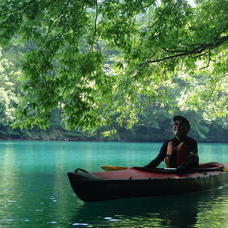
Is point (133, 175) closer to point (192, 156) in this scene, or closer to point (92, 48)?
point (192, 156)

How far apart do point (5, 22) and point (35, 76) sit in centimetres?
92

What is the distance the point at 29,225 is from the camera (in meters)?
8.21

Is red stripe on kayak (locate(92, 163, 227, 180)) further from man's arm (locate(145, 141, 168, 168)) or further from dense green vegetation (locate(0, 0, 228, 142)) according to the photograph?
dense green vegetation (locate(0, 0, 228, 142))

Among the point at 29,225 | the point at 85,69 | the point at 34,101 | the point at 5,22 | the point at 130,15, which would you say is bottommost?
the point at 29,225

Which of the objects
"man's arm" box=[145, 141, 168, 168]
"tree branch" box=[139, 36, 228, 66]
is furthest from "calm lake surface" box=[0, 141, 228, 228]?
"tree branch" box=[139, 36, 228, 66]

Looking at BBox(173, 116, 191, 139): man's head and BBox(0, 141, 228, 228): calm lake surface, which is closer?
BBox(0, 141, 228, 228): calm lake surface

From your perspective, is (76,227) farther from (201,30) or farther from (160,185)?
(201,30)

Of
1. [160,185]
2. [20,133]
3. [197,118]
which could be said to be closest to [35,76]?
[160,185]

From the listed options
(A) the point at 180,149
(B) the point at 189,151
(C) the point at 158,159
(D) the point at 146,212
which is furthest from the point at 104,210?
(B) the point at 189,151

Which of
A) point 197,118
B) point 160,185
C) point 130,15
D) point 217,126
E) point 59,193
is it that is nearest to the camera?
point 130,15

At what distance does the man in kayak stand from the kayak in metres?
0.28

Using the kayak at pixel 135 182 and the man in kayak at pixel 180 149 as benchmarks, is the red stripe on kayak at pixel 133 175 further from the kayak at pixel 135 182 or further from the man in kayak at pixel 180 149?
the man in kayak at pixel 180 149

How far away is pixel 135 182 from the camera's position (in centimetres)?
1058

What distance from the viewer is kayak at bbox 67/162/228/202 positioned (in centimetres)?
1005
